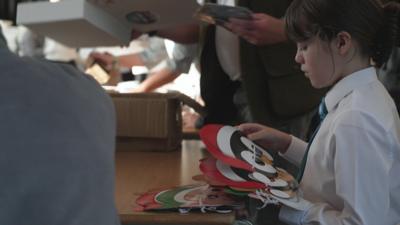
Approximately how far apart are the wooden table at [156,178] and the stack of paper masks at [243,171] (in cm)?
6

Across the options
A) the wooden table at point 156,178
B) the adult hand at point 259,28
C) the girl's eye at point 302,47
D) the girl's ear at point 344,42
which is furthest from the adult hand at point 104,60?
the girl's ear at point 344,42

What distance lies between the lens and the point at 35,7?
1458mm

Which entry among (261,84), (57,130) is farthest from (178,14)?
(57,130)

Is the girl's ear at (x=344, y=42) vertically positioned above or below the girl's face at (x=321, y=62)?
above

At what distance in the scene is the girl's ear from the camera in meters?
1.05

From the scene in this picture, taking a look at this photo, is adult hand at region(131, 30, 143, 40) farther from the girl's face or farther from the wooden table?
the girl's face

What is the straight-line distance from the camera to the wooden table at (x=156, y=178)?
88cm

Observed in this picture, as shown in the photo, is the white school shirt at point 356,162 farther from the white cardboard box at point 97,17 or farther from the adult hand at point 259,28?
the white cardboard box at point 97,17

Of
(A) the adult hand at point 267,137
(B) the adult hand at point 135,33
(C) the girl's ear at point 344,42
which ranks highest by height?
(C) the girl's ear at point 344,42

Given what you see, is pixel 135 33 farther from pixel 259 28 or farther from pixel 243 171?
pixel 243 171

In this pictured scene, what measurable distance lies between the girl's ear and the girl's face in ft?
0.05

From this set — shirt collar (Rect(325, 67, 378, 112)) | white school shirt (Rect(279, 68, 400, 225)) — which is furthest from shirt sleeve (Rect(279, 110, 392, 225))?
shirt collar (Rect(325, 67, 378, 112))

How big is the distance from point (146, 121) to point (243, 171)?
2.47ft

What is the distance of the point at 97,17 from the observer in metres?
1.49
